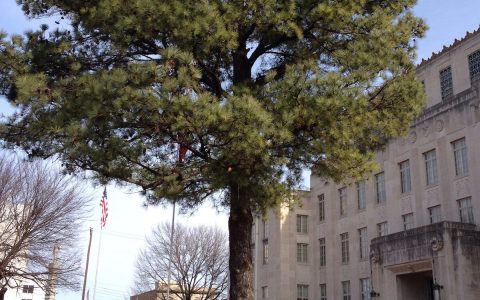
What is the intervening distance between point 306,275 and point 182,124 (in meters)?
35.2

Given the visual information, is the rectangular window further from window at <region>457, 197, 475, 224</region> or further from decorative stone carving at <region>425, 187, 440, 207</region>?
window at <region>457, 197, 475, 224</region>

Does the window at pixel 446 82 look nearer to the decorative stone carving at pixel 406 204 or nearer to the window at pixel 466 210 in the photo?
the decorative stone carving at pixel 406 204

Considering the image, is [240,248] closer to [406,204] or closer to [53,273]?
[53,273]

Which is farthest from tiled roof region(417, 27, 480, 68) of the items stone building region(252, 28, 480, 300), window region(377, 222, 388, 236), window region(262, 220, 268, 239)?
window region(262, 220, 268, 239)

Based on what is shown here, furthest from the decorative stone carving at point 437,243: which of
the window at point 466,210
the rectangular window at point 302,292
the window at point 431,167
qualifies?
the rectangular window at point 302,292

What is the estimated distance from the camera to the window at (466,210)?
93.0ft

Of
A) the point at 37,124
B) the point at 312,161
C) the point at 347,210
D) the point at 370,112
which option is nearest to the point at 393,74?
the point at 370,112

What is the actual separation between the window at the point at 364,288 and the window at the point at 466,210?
834 centimetres

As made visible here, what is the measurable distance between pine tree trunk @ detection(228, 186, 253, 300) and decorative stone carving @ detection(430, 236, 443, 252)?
17818 mm

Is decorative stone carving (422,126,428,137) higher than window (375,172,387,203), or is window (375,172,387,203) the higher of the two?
decorative stone carving (422,126,428,137)

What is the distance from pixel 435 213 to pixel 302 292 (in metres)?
14.3

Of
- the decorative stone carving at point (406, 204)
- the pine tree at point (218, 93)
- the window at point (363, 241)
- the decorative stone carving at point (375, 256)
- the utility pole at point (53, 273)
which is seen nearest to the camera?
the pine tree at point (218, 93)

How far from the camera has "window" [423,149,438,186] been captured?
31016 millimetres

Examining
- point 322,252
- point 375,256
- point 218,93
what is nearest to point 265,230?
point 322,252
